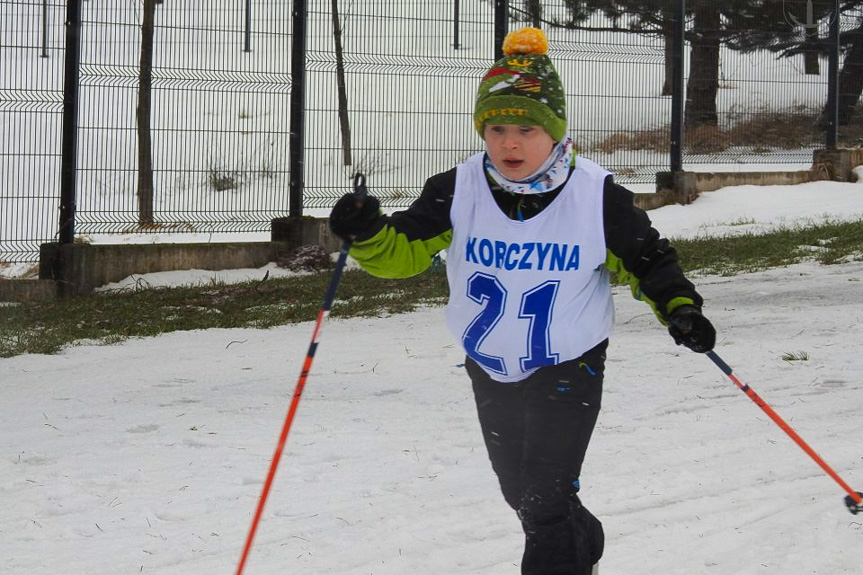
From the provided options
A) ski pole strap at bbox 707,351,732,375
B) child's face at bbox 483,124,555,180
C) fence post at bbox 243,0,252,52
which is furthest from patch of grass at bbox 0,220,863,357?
ski pole strap at bbox 707,351,732,375

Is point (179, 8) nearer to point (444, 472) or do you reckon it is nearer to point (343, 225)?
point (444, 472)

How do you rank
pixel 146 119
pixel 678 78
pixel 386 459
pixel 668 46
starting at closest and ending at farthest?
pixel 386 459, pixel 146 119, pixel 678 78, pixel 668 46

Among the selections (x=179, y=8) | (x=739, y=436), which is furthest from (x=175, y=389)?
(x=179, y=8)

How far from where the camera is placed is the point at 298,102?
11391mm

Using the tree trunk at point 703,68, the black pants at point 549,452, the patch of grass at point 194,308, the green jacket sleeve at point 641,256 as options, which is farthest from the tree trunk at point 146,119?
the green jacket sleeve at point 641,256

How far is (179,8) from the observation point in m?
11.1

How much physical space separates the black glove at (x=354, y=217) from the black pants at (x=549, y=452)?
609mm

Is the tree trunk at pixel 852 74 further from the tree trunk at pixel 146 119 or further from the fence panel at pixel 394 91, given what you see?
the tree trunk at pixel 146 119

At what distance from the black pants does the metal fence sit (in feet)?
25.6

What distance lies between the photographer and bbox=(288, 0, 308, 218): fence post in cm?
1131

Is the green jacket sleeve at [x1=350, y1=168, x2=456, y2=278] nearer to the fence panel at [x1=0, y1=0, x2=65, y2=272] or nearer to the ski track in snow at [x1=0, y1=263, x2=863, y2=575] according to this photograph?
the ski track in snow at [x1=0, y1=263, x2=863, y2=575]

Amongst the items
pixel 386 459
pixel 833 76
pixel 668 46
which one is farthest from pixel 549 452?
pixel 833 76

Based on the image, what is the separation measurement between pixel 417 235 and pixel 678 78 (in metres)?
10.8

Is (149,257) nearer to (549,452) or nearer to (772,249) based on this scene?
(772,249)
